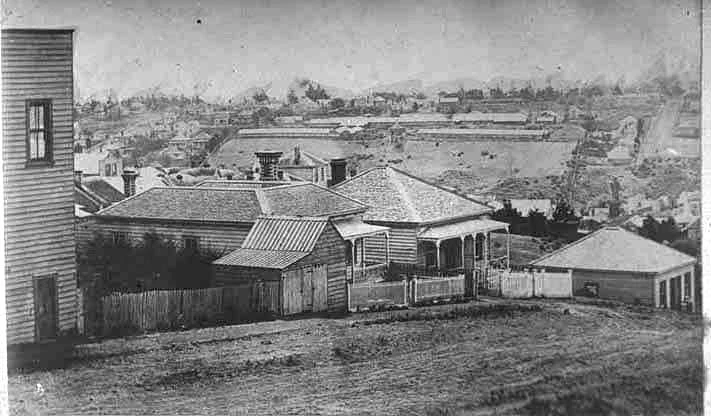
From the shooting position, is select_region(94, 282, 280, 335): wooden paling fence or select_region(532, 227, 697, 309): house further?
select_region(532, 227, 697, 309): house

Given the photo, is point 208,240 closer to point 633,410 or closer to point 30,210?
point 30,210

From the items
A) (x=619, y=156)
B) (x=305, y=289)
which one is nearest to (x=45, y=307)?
(x=305, y=289)

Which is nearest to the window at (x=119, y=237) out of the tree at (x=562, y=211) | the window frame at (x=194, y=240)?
the window frame at (x=194, y=240)

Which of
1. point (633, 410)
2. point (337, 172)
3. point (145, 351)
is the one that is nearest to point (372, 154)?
point (337, 172)

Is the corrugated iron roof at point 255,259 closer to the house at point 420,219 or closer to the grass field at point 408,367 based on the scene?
the grass field at point 408,367

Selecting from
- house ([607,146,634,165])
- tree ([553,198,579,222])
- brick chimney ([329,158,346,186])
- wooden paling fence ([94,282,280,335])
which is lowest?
wooden paling fence ([94,282,280,335])

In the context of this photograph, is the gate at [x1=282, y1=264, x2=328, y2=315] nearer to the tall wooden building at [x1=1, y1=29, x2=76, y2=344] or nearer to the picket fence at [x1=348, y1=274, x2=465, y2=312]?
the picket fence at [x1=348, y1=274, x2=465, y2=312]

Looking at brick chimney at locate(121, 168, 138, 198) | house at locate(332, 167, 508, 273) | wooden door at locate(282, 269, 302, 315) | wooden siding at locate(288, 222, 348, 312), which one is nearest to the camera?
brick chimney at locate(121, 168, 138, 198)

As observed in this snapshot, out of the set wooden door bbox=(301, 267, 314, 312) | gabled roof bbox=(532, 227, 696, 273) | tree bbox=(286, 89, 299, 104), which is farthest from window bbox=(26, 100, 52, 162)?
gabled roof bbox=(532, 227, 696, 273)

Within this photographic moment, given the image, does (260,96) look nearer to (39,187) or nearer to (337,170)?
(337,170)
